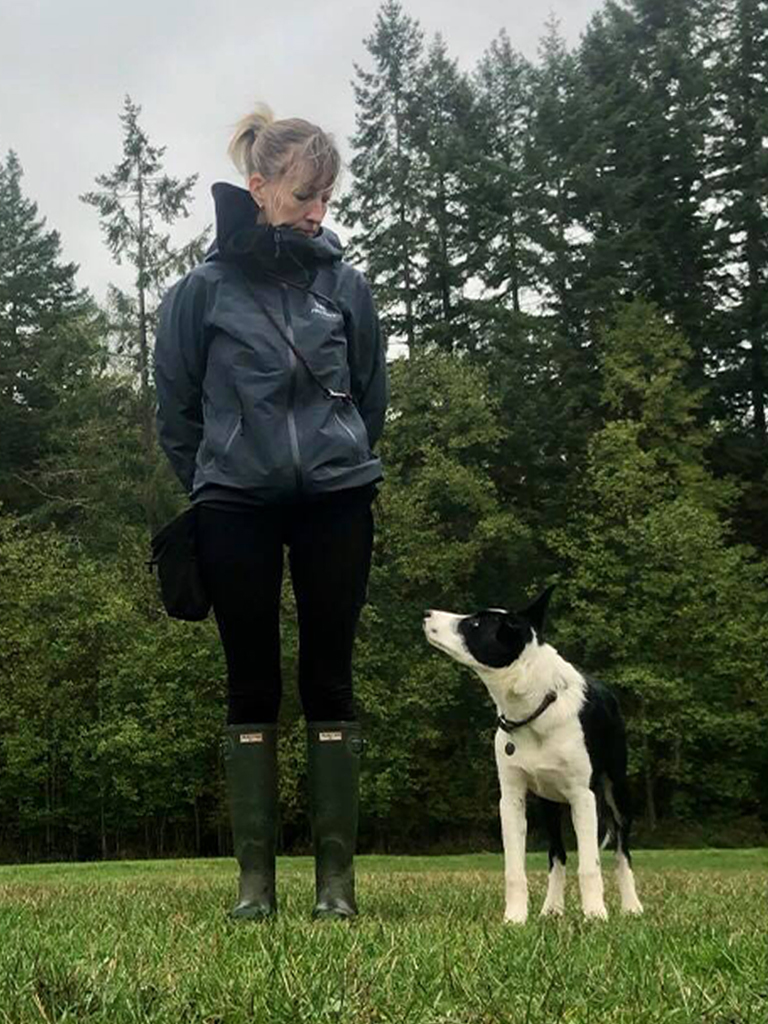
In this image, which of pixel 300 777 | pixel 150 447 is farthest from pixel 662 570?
pixel 150 447

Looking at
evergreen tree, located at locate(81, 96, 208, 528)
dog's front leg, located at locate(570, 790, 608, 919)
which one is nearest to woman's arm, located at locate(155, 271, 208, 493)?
dog's front leg, located at locate(570, 790, 608, 919)

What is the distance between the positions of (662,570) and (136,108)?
1882 centimetres

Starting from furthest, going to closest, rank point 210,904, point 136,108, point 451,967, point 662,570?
point 136,108 → point 662,570 → point 210,904 → point 451,967

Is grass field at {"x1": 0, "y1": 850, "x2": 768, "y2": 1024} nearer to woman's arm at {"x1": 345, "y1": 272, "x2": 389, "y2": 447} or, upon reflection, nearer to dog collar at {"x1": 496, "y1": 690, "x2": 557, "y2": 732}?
dog collar at {"x1": 496, "y1": 690, "x2": 557, "y2": 732}

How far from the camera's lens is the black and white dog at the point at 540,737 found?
4.78 meters

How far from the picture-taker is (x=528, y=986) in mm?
2383

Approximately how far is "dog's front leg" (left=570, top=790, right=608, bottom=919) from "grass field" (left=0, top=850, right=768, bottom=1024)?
371 mm

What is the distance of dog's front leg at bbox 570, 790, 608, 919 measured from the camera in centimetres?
472

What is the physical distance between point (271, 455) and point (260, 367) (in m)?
0.29

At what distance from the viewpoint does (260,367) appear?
402 cm

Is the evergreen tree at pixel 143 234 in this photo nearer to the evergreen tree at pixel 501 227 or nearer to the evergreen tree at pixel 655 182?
the evergreen tree at pixel 501 227

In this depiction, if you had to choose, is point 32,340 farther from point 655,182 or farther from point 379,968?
point 379,968

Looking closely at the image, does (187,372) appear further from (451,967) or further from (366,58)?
(366,58)

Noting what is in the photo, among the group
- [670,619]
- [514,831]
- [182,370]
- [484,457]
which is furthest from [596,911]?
[484,457]
